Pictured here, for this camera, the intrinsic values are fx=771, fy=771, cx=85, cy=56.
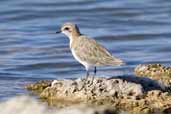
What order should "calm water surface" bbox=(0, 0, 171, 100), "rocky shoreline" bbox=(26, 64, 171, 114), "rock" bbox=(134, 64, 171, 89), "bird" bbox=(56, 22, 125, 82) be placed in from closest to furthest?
"rocky shoreline" bbox=(26, 64, 171, 114) → "bird" bbox=(56, 22, 125, 82) → "rock" bbox=(134, 64, 171, 89) → "calm water surface" bbox=(0, 0, 171, 100)

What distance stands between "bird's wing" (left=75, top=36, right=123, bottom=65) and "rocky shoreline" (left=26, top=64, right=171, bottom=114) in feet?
0.78

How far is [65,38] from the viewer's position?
52.0 feet

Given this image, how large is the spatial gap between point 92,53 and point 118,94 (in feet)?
2.32

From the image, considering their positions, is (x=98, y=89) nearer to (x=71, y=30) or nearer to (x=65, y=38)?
(x=71, y=30)

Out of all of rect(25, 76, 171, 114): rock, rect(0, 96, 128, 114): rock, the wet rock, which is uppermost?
the wet rock

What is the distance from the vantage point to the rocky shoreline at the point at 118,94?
31.5ft

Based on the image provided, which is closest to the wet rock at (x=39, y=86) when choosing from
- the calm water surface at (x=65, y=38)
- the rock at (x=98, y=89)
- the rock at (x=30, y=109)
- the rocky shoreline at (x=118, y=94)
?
the calm water surface at (x=65, y=38)

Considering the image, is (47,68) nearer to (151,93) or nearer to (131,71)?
(131,71)

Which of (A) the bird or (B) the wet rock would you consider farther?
(B) the wet rock

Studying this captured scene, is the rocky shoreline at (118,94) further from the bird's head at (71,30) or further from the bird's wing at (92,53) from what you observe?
the bird's head at (71,30)

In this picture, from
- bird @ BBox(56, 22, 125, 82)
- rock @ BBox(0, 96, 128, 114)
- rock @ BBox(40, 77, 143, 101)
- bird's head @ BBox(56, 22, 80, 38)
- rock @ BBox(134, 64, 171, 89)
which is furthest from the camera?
rock @ BBox(134, 64, 171, 89)

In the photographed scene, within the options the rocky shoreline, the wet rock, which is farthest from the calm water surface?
the rocky shoreline

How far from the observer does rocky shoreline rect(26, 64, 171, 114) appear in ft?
31.5

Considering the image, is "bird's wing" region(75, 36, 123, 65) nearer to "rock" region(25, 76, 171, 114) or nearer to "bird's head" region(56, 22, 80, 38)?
"rock" region(25, 76, 171, 114)
